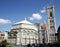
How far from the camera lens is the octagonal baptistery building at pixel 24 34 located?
233 ft

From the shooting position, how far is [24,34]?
71.9 meters

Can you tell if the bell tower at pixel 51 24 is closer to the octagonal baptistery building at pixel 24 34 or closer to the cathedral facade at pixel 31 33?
the cathedral facade at pixel 31 33

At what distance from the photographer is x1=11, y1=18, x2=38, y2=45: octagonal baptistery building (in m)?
70.9

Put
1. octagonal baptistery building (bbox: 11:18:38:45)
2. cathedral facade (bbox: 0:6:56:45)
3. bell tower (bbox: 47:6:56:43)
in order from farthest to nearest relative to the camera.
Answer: bell tower (bbox: 47:6:56:43) → cathedral facade (bbox: 0:6:56:45) → octagonal baptistery building (bbox: 11:18:38:45)

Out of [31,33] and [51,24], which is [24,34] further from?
[51,24]

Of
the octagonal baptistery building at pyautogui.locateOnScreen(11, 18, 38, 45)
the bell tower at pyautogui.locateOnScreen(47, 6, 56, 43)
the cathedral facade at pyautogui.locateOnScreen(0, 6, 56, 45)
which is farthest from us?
the bell tower at pyautogui.locateOnScreen(47, 6, 56, 43)

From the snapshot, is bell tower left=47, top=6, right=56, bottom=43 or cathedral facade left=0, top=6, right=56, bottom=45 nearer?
cathedral facade left=0, top=6, right=56, bottom=45

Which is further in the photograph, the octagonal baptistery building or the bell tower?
the bell tower

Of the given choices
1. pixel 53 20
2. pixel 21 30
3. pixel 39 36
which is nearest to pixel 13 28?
pixel 21 30

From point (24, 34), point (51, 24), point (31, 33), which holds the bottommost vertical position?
point (24, 34)

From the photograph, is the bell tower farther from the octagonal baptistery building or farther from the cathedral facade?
the octagonal baptistery building

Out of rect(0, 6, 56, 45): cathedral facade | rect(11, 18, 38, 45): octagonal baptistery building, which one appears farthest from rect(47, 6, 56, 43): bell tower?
rect(11, 18, 38, 45): octagonal baptistery building

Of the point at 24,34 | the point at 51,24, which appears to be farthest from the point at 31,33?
the point at 51,24

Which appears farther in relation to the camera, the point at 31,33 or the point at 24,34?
the point at 31,33
